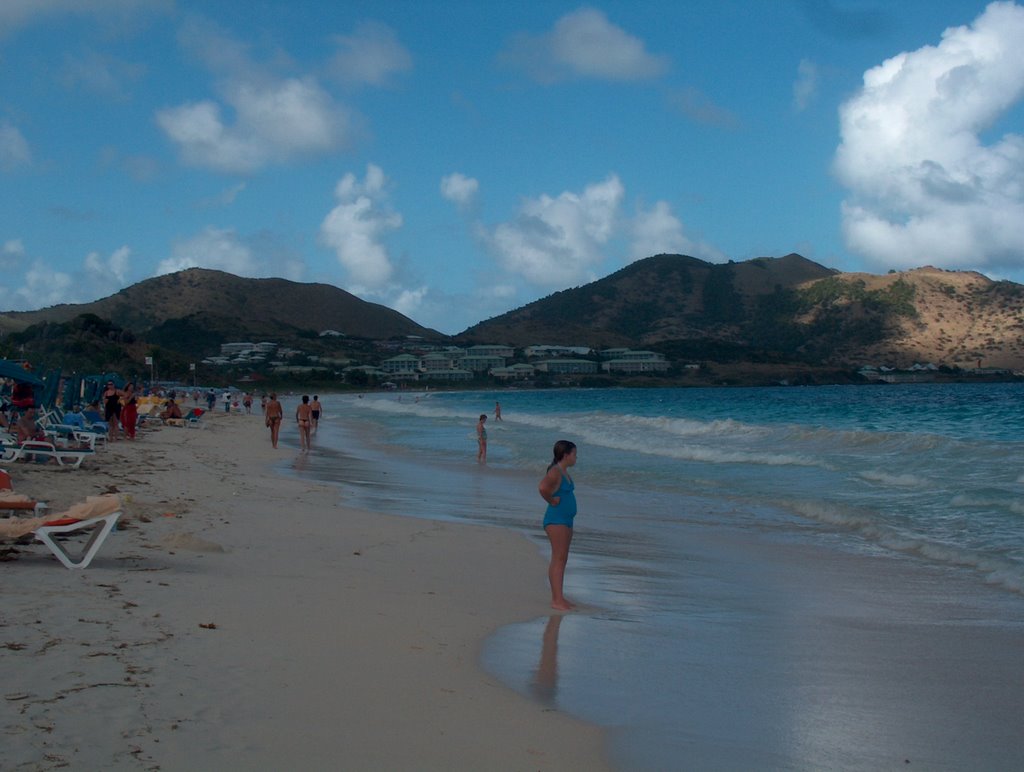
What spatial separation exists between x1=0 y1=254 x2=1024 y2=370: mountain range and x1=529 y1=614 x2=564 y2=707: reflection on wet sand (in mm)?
66309

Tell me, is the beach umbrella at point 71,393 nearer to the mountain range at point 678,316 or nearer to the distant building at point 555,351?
the mountain range at point 678,316

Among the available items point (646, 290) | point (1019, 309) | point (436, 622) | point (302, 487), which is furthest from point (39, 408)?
point (646, 290)

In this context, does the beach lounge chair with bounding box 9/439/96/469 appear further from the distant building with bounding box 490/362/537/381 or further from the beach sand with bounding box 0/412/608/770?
the distant building with bounding box 490/362/537/381

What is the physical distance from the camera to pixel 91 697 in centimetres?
396

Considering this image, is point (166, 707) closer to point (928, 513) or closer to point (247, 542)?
point (247, 542)

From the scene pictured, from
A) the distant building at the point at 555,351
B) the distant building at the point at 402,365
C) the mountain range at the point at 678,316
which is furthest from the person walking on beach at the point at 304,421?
the distant building at the point at 555,351

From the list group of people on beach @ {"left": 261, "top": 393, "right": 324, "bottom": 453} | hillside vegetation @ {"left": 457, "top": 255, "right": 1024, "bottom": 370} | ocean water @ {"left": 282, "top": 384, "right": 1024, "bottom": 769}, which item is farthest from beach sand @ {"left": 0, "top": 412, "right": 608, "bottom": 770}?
hillside vegetation @ {"left": 457, "top": 255, "right": 1024, "bottom": 370}

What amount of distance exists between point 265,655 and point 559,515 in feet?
8.57

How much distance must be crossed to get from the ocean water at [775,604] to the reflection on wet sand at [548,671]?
0.02 metres

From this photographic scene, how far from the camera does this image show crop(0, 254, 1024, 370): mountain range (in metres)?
98.9

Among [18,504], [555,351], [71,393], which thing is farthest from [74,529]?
[555,351]

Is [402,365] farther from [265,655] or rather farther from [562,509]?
[265,655]

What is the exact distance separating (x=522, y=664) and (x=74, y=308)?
441 ft

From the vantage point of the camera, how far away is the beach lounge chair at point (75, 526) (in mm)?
6516
